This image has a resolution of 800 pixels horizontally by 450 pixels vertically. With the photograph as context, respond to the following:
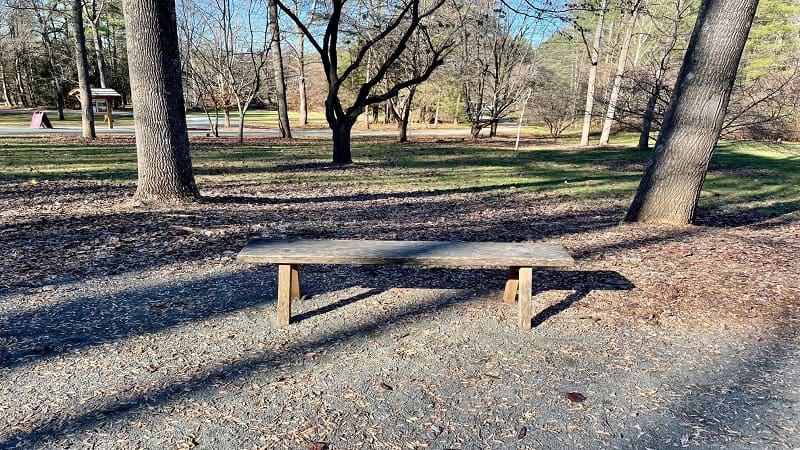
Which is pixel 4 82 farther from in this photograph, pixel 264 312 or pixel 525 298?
pixel 525 298

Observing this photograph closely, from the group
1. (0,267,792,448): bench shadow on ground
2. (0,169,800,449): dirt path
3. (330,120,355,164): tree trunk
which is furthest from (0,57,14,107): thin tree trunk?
(0,267,792,448): bench shadow on ground

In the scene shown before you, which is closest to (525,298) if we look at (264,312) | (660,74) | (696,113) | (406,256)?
(406,256)

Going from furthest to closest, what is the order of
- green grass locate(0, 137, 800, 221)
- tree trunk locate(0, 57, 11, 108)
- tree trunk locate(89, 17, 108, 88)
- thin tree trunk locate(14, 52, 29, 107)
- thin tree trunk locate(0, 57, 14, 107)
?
1. tree trunk locate(0, 57, 11, 108)
2. thin tree trunk locate(0, 57, 14, 107)
3. thin tree trunk locate(14, 52, 29, 107)
4. tree trunk locate(89, 17, 108, 88)
5. green grass locate(0, 137, 800, 221)

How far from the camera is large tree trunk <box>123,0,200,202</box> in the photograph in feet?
20.5

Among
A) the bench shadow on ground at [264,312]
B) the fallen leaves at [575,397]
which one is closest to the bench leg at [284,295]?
the bench shadow on ground at [264,312]

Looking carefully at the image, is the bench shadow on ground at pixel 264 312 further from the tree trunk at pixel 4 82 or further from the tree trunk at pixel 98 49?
the tree trunk at pixel 4 82

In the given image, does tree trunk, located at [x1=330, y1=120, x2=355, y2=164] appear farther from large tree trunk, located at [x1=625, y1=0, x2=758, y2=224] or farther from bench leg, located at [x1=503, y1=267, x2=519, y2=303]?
bench leg, located at [x1=503, y1=267, x2=519, y2=303]

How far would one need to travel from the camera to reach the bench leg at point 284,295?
10.8 feet

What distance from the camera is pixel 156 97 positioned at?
6402 millimetres

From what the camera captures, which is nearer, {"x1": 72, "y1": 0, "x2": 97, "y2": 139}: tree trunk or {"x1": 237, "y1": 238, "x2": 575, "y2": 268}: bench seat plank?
{"x1": 237, "y1": 238, "x2": 575, "y2": 268}: bench seat plank

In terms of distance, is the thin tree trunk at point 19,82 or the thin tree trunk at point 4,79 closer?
the thin tree trunk at point 19,82

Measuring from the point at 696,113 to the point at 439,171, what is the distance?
7.47 metres

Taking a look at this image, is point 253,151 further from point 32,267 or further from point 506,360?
point 506,360

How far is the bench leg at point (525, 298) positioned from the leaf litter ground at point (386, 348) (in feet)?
0.42
